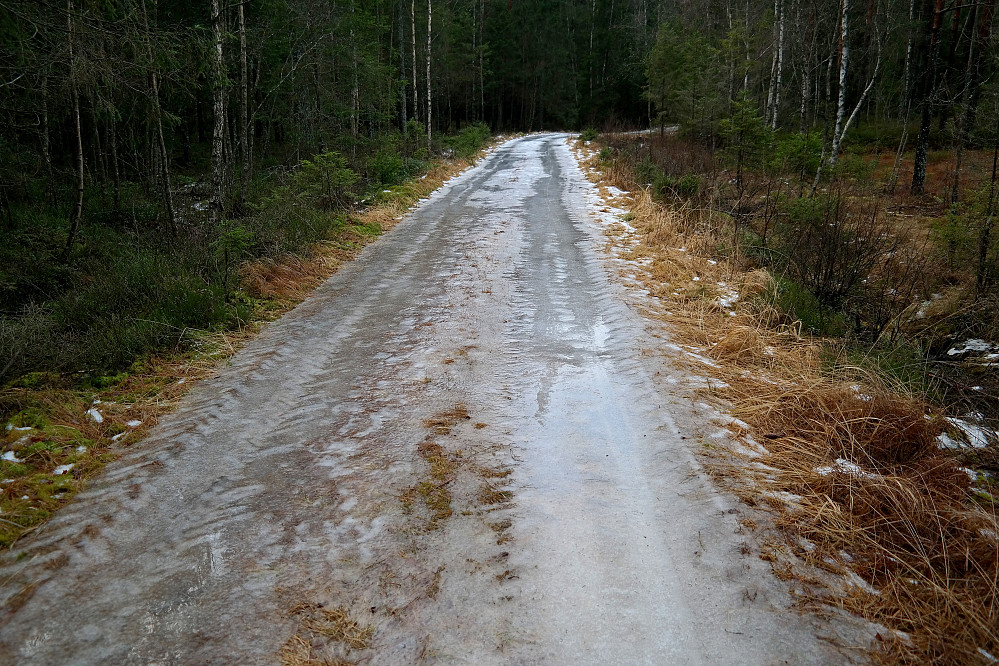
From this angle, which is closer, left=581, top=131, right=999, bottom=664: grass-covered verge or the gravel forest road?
the gravel forest road

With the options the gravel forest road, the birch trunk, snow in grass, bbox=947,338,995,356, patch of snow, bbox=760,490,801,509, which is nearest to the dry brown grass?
the gravel forest road

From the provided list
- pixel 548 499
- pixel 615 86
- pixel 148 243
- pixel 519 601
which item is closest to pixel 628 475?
pixel 548 499

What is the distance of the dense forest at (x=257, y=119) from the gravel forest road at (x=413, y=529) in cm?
207

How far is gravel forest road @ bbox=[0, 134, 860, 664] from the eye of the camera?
2346 millimetres

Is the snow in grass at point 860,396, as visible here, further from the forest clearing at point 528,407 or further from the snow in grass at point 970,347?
the snow in grass at point 970,347

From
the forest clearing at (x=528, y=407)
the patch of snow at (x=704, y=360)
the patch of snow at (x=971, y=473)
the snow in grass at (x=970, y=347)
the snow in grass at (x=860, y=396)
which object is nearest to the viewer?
the forest clearing at (x=528, y=407)

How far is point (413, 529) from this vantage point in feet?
9.84

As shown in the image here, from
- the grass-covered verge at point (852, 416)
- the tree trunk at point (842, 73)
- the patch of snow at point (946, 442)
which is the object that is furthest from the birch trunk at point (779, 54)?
the patch of snow at point (946, 442)

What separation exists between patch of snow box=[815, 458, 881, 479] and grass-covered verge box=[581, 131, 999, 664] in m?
0.02

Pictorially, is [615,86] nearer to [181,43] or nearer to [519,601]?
[181,43]

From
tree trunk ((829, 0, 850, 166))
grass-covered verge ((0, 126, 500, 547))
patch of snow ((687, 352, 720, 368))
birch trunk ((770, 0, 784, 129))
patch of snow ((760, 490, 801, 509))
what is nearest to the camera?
patch of snow ((760, 490, 801, 509))

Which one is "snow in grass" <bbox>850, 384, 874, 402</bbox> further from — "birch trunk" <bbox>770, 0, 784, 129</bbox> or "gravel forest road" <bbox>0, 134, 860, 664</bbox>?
"birch trunk" <bbox>770, 0, 784, 129</bbox>

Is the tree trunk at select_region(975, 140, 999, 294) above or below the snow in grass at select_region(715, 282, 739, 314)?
above

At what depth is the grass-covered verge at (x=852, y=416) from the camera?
2502mm
